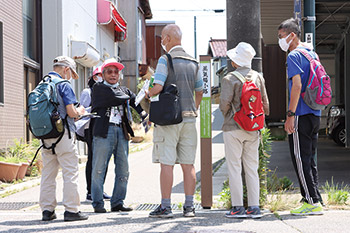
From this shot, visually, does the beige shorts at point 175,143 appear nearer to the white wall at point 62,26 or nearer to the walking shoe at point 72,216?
the walking shoe at point 72,216

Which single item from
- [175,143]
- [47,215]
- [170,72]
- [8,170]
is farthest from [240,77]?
A: [8,170]

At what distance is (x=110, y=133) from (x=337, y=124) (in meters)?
12.4

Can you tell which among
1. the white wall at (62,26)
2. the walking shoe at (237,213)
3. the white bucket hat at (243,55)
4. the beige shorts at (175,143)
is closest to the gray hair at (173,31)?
the white bucket hat at (243,55)

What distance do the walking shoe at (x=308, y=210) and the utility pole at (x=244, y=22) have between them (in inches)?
75.5

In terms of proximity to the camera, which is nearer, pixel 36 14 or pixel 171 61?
pixel 171 61

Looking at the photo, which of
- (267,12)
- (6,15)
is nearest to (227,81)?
(6,15)

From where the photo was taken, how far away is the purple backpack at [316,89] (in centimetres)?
645

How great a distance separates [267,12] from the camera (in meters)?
15.4

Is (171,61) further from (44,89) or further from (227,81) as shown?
(44,89)

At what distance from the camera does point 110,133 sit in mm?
6961

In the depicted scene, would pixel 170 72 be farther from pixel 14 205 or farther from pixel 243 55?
pixel 14 205

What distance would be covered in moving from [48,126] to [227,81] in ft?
6.60

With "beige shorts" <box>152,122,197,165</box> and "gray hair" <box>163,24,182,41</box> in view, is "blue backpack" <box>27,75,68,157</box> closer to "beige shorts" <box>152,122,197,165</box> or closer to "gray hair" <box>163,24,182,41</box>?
"beige shorts" <box>152,122,197,165</box>

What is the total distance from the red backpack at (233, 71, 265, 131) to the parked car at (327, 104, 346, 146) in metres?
12.3
